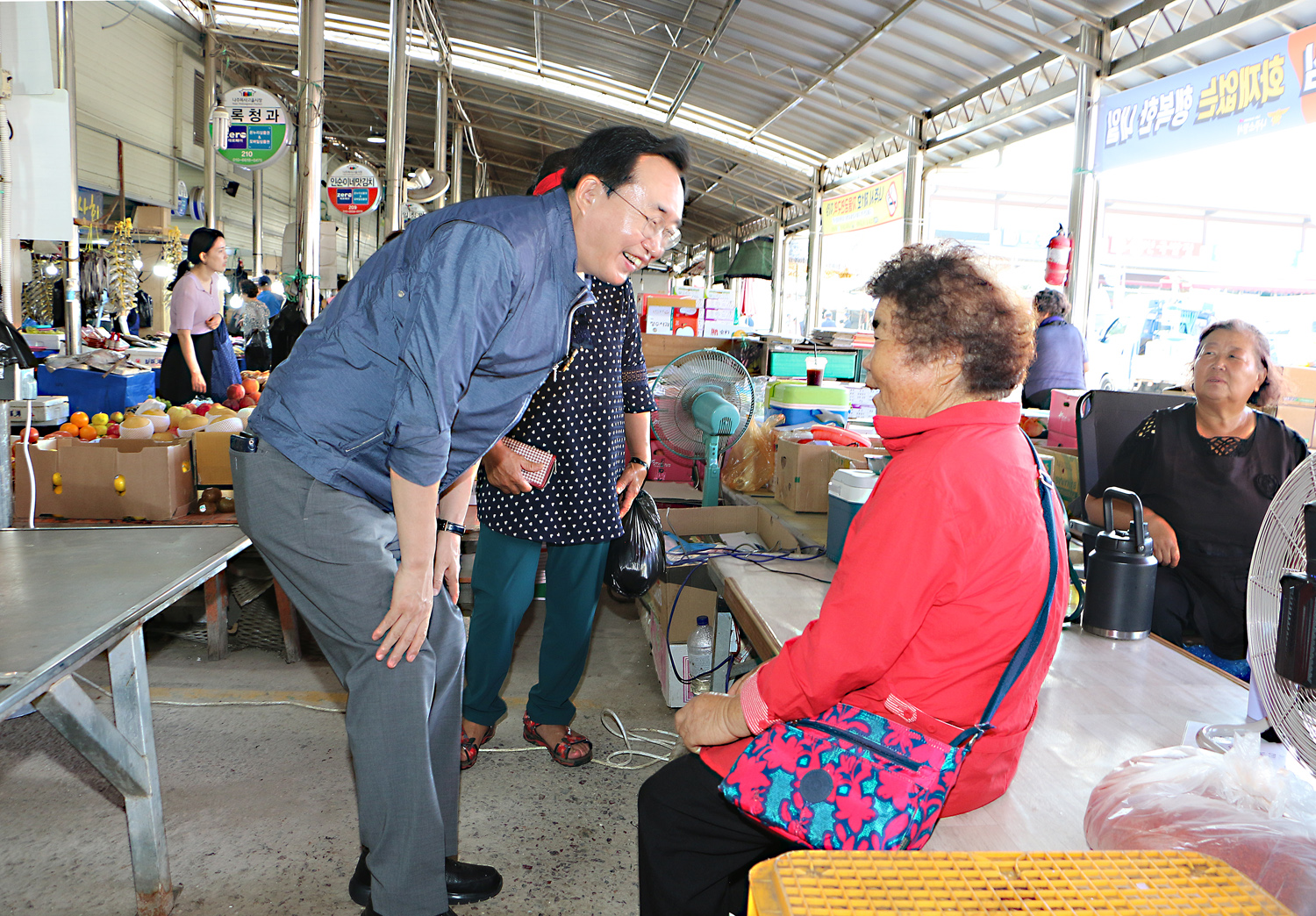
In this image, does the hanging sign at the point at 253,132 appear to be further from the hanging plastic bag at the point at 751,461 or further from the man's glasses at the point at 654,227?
the man's glasses at the point at 654,227

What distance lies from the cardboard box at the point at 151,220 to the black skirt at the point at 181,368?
8.63m

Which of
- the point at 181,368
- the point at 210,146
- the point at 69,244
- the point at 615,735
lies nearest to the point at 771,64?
the point at 210,146

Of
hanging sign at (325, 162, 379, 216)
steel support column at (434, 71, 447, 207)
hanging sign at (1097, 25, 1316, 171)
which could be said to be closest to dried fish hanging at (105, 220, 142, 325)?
hanging sign at (325, 162, 379, 216)

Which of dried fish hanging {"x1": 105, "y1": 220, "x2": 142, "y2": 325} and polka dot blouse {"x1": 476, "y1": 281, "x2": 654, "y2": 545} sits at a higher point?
dried fish hanging {"x1": 105, "y1": 220, "x2": 142, "y2": 325}

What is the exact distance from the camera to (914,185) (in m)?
10.9

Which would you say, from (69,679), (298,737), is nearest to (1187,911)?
(69,679)

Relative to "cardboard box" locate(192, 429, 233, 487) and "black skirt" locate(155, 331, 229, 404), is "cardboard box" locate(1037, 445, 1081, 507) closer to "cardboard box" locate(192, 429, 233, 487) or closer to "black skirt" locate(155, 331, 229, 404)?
"cardboard box" locate(192, 429, 233, 487)

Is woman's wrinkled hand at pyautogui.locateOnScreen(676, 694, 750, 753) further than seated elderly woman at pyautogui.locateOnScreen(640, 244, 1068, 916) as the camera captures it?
Yes

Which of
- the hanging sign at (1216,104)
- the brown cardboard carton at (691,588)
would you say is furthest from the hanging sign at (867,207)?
the brown cardboard carton at (691,588)

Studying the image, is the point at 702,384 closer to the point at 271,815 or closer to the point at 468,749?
the point at 468,749

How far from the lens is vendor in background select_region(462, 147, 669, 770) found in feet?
8.67

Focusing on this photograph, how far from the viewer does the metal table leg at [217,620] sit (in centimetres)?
356

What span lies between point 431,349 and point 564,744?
1788 mm

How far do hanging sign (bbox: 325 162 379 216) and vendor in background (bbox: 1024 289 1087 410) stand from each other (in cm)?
776
